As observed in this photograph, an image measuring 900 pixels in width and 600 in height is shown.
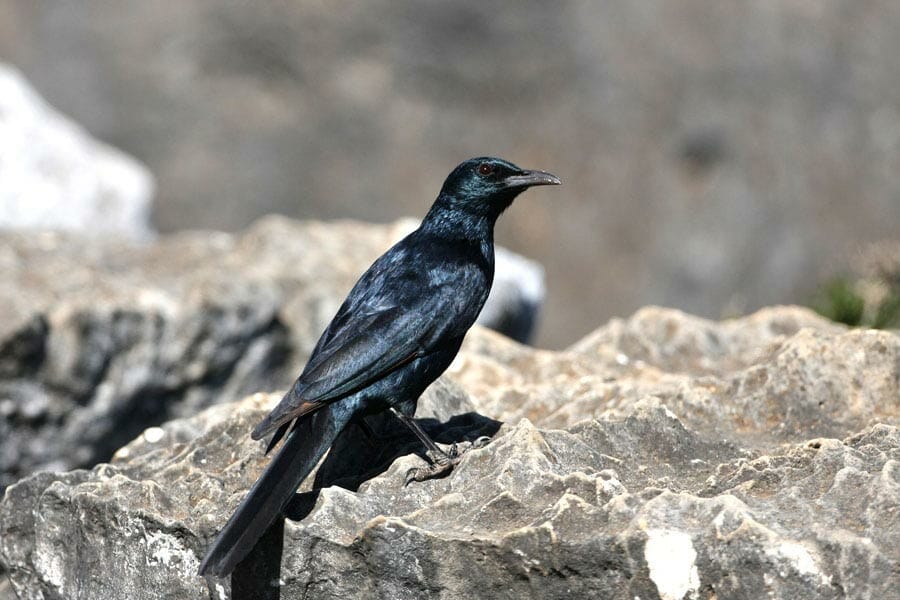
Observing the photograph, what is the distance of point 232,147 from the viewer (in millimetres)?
10977

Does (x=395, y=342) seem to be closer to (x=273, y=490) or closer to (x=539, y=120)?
(x=273, y=490)

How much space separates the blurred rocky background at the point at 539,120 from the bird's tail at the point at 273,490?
685cm

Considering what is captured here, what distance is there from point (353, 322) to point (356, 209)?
21.8ft

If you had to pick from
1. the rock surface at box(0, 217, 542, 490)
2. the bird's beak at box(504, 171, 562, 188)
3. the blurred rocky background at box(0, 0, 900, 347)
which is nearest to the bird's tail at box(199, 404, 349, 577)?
the bird's beak at box(504, 171, 562, 188)

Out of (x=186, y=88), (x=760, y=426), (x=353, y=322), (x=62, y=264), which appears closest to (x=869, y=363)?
(x=760, y=426)

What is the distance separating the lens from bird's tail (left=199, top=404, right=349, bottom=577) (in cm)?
366

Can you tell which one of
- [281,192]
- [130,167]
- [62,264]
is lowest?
[62,264]

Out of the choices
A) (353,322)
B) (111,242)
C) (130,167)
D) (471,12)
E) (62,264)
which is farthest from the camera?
(471,12)

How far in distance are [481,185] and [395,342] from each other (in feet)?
3.02

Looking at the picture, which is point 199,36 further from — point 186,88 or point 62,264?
point 62,264

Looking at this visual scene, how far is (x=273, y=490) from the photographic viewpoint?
3.81 m

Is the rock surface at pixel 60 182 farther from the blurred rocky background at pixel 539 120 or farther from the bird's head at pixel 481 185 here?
the bird's head at pixel 481 185

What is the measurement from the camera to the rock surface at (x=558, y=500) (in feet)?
11.4

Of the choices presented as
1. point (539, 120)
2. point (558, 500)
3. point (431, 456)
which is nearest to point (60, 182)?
point (539, 120)
